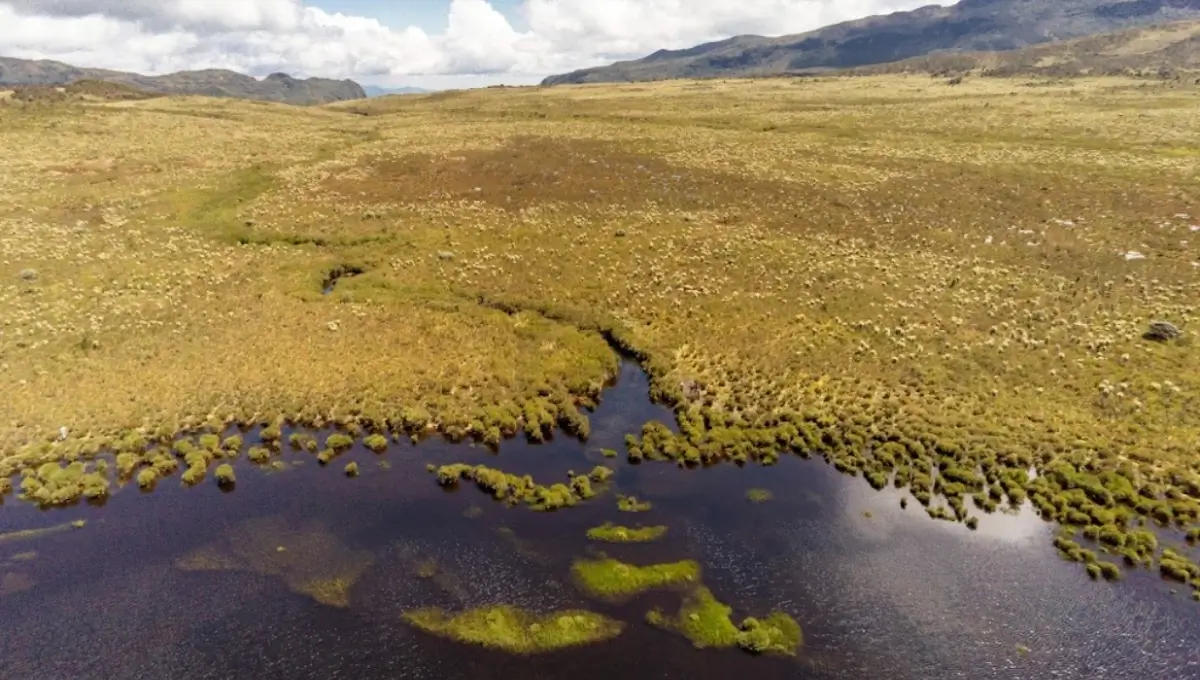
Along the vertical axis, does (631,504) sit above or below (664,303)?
below

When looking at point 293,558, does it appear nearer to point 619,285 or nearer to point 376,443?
point 376,443

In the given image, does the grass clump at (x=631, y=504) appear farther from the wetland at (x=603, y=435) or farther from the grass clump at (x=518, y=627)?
the grass clump at (x=518, y=627)

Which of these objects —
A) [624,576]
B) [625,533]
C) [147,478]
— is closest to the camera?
[624,576]

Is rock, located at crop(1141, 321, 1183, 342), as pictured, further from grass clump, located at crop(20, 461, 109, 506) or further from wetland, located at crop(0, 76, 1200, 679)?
grass clump, located at crop(20, 461, 109, 506)

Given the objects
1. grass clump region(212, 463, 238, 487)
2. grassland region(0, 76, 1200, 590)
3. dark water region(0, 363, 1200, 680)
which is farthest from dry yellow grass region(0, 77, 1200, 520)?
dark water region(0, 363, 1200, 680)

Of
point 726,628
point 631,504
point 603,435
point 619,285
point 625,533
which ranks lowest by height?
point 726,628

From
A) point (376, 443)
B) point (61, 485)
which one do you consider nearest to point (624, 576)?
point (376, 443)
